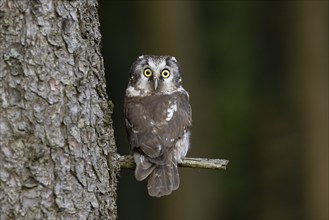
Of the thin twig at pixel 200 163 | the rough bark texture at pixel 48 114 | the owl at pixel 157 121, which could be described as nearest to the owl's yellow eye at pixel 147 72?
the owl at pixel 157 121

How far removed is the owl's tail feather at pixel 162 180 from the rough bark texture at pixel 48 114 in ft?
3.89

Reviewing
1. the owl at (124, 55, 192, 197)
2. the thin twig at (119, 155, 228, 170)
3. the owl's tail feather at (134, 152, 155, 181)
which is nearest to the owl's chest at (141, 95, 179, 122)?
the owl at (124, 55, 192, 197)

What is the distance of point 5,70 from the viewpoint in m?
4.26

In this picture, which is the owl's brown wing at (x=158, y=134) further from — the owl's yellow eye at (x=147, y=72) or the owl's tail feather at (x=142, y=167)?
the owl's yellow eye at (x=147, y=72)

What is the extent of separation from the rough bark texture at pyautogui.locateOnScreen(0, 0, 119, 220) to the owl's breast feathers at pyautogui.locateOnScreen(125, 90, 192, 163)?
1.42 meters

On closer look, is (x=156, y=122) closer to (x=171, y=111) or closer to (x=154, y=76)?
(x=171, y=111)

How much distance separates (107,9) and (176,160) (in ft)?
24.1

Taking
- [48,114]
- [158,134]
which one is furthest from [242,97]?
[48,114]

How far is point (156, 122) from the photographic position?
20.4 ft

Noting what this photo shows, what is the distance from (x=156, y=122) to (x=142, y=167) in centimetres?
54

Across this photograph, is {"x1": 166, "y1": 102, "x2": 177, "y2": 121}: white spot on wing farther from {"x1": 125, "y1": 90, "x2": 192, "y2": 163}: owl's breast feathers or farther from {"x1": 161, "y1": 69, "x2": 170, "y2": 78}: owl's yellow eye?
{"x1": 161, "y1": 69, "x2": 170, "y2": 78}: owl's yellow eye

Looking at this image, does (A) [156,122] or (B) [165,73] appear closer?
(A) [156,122]

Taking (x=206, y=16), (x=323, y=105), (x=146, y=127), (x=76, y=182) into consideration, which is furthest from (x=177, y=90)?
(x=206, y=16)

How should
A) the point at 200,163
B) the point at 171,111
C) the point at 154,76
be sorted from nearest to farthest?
the point at 200,163, the point at 171,111, the point at 154,76
